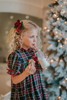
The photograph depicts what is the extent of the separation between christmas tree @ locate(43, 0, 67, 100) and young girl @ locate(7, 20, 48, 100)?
2.17 ft

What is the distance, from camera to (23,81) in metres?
0.72

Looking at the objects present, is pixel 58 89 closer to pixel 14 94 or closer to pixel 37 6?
pixel 14 94

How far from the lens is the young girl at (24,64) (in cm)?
67

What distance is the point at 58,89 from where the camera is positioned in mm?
1415

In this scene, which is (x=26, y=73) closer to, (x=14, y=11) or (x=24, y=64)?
(x=24, y=64)

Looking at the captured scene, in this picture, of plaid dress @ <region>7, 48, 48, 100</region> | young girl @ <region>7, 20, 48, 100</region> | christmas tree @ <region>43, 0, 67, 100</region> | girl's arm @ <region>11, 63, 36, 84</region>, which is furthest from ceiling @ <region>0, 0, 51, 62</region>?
girl's arm @ <region>11, 63, 36, 84</region>

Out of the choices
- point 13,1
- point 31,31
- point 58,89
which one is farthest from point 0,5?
point 58,89

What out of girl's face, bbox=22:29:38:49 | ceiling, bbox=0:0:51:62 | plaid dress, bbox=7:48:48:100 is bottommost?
plaid dress, bbox=7:48:48:100

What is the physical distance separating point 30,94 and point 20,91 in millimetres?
78

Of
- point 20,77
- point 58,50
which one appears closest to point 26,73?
point 20,77

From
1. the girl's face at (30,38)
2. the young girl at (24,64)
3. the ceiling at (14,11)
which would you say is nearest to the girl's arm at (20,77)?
the young girl at (24,64)

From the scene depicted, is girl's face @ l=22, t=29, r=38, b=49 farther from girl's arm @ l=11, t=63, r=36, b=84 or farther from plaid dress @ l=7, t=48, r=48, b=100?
girl's arm @ l=11, t=63, r=36, b=84

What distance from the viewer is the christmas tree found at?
135 cm

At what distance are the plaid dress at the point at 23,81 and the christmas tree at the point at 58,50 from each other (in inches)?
26.6
